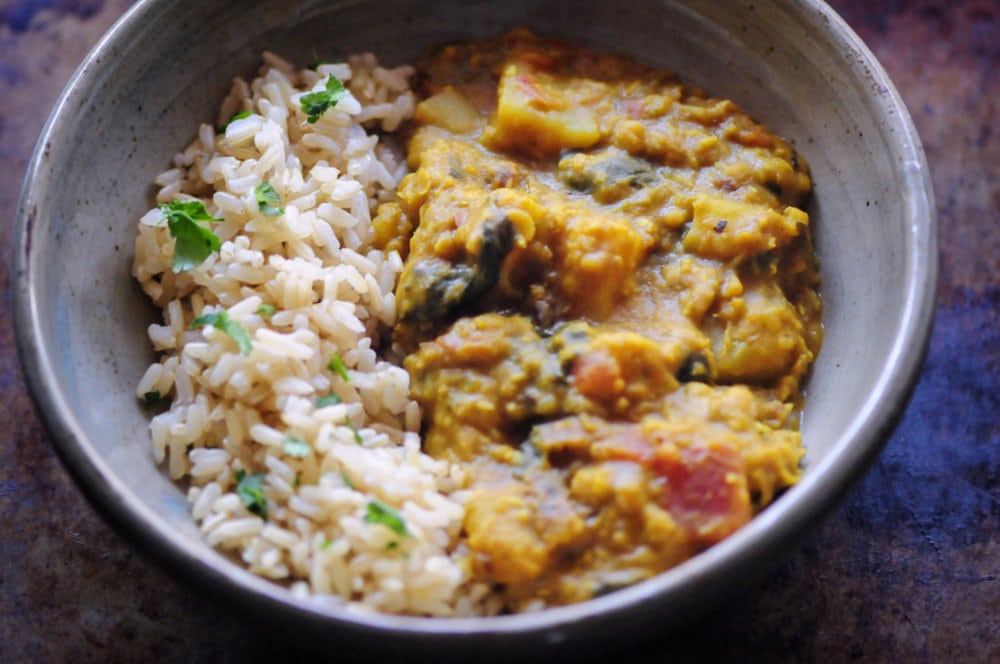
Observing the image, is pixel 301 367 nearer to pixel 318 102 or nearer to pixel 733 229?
pixel 318 102

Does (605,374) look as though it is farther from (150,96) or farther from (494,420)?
(150,96)

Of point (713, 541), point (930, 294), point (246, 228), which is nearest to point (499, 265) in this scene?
point (246, 228)

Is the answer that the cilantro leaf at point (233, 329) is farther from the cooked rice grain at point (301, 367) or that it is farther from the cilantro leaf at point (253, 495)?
the cilantro leaf at point (253, 495)

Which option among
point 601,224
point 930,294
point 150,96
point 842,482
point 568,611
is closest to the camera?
point 568,611

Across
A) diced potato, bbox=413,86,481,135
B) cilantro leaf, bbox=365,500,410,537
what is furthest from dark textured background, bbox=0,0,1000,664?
diced potato, bbox=413,86,481,135

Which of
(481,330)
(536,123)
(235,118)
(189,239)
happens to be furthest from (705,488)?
(235,118)

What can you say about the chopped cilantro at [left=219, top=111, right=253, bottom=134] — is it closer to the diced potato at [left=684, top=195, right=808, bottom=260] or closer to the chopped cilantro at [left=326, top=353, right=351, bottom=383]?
the chopped cilantro at [left=326, top=353, right=351, bottom=383]
